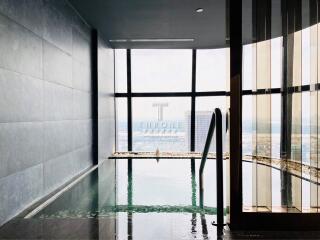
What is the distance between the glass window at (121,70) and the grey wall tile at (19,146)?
17.1 ft

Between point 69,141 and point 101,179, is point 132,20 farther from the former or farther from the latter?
point 101,179

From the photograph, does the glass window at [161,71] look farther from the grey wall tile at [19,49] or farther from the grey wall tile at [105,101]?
the grey wall tile at [19,49]

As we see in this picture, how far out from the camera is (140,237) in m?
2.34

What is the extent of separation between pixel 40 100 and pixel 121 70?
5.37 metres

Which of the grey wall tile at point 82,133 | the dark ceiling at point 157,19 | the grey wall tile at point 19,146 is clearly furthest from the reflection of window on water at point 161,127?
the grey wall tile at point 19,146

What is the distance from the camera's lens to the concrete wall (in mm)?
3051

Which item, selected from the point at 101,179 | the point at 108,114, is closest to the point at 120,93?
the point at 108,114

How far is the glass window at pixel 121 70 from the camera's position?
8961 millimetres

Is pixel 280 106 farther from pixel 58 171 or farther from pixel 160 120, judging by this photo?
pixel 160 120

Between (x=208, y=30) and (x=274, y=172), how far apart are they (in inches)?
192

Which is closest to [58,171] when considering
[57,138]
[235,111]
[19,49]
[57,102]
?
[57,138]

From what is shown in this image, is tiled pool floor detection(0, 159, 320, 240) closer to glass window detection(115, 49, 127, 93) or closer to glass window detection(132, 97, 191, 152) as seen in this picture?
glass window detection(132, 97, 191, 152)

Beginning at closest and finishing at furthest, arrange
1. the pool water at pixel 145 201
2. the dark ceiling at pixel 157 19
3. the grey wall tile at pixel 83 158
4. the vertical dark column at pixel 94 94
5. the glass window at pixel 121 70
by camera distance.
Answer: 1. the pool water at pixel 145 201
2. the dark ceiling at pixel 157 19
3. the grey wall tile at pixel 83 158
4. the vertical dark column at pixel 94 94
5. the glass window at pixel 121 70

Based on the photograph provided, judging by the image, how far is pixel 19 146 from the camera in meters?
3.29
